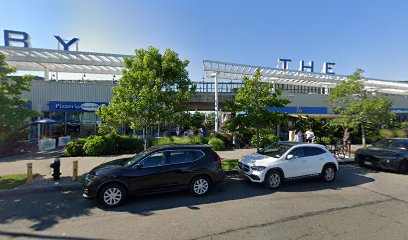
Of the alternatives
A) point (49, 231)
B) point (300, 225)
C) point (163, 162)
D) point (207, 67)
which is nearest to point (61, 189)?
point (49, 231)

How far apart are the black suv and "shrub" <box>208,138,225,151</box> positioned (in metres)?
7.69

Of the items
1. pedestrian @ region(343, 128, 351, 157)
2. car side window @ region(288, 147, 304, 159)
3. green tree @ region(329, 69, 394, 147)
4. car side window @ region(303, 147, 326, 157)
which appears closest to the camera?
car side window @ region(288, 147, 304, 159)

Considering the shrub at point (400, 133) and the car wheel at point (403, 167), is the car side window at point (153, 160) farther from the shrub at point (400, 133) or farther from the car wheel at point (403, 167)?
the shrub at point (400, 133)

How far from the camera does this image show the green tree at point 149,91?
905cm

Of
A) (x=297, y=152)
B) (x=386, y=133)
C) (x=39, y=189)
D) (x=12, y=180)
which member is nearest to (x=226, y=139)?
(x=297, y=152)

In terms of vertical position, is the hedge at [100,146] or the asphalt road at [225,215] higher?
the hedge at [100,146]

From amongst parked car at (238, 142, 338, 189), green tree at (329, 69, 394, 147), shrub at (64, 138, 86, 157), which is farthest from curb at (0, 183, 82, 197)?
green tree at (329, 69, 394, 147)

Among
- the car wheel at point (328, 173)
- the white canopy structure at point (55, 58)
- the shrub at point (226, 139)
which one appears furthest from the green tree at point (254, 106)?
the white canopy structure at point (55, 58)

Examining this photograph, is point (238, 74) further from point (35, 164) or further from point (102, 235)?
point (102, 235)

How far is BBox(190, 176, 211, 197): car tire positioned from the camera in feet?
22.3

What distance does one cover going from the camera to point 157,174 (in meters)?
6.45

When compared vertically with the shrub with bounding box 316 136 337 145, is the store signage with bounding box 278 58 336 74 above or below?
above

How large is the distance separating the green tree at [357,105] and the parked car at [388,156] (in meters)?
1.84

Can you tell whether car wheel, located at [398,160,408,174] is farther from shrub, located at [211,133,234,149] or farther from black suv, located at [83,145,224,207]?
shrub, located at [211,133,234,149]
